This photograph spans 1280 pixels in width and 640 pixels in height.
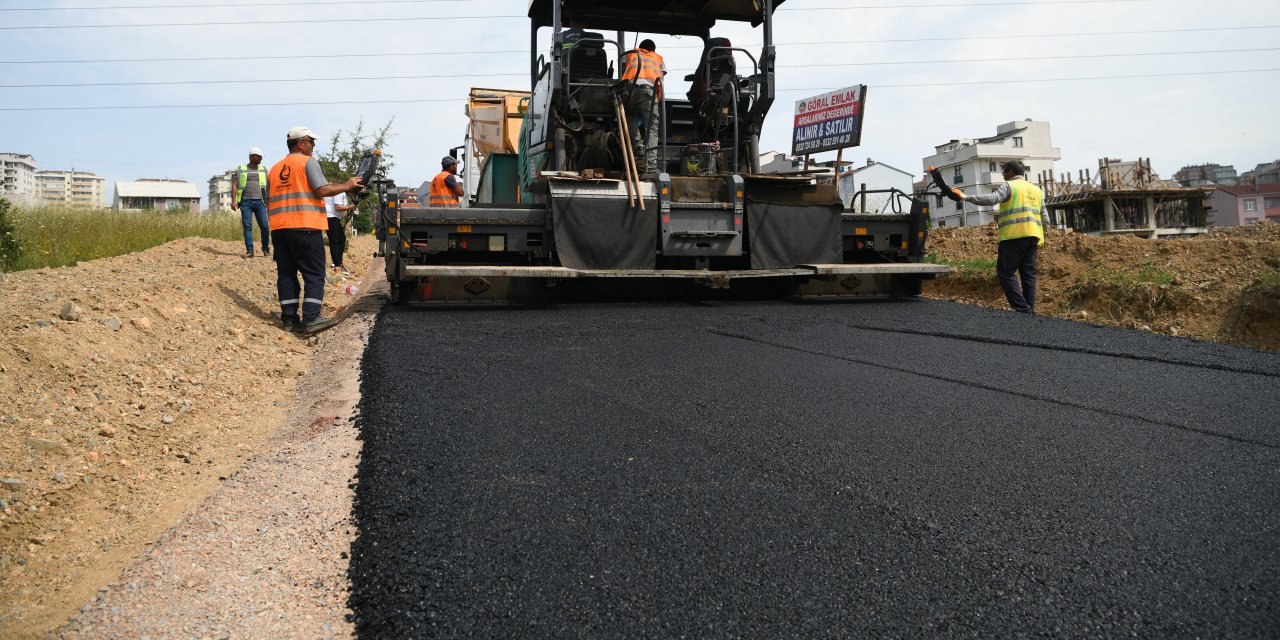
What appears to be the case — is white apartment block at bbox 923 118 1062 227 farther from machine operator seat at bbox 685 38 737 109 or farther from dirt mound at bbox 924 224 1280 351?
machine operator seat at bbox 685 38 737 109

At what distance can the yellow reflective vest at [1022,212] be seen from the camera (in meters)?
7.14

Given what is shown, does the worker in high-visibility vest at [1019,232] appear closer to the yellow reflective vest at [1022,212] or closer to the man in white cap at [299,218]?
the yellow reflective vest at [1022,212]

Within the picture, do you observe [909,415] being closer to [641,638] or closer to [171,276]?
[641,638]

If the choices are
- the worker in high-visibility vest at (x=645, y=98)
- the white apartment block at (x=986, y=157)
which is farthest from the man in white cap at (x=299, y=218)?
the white apartment block at (x=986, y=157)

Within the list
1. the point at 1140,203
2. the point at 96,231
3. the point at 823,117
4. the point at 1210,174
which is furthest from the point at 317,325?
the point at 1210,174

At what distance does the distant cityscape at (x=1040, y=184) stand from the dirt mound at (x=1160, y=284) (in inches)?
57.9

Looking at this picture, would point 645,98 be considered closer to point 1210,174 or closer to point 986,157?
point 986,157

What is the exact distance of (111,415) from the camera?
11.4ft

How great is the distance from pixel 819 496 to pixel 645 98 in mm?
5096

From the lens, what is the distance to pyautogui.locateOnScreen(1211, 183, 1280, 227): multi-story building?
55.9 metres

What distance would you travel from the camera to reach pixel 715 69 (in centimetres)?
743

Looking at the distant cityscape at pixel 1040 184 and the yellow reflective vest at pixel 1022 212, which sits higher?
the distant cityscape at pixel 1040 184

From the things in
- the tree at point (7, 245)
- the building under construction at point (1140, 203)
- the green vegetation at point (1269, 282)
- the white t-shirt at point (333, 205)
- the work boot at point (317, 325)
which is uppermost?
the building under construction at point (1140, 203)

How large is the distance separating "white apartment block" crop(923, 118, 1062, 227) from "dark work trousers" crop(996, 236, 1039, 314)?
41843 millimetres
